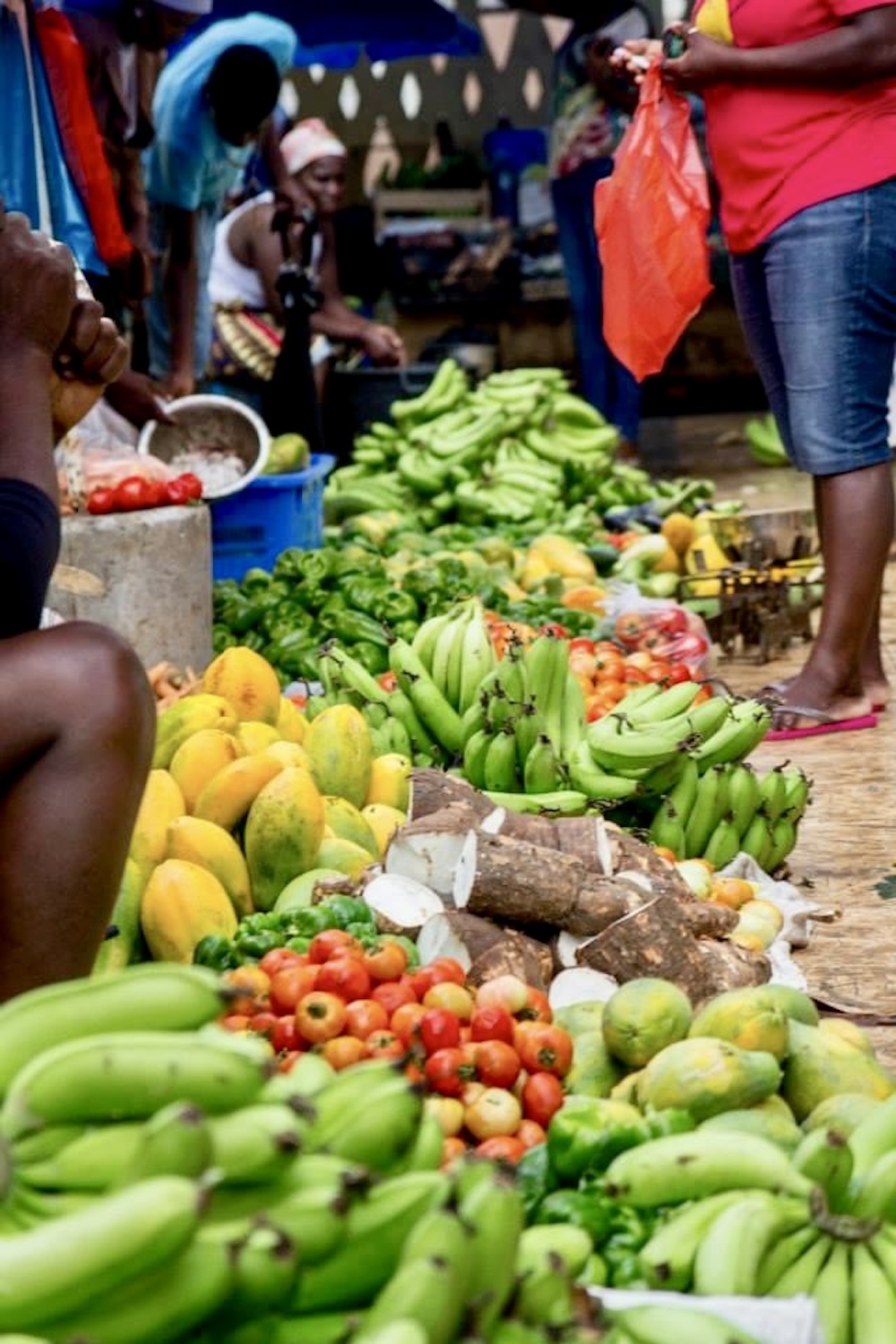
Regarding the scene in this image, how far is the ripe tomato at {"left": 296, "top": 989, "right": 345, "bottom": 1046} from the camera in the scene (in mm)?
2709

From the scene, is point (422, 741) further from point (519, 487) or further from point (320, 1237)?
point (519, 487)

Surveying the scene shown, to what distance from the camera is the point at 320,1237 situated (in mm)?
1700

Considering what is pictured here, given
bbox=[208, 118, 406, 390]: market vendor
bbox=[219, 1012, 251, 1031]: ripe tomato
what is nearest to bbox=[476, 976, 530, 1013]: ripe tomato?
bbox=[219, 1012, 251, 1031]: ripe tomato

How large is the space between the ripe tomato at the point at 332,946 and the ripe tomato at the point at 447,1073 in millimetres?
296

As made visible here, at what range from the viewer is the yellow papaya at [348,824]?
383cm

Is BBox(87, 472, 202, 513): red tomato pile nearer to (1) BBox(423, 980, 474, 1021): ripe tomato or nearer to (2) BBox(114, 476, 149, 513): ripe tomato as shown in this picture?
(2) BBox(114, 476, 149, 513): ripe tomato

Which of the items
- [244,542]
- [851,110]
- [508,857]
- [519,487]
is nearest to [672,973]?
[508,857]

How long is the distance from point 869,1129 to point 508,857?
110 centimetres

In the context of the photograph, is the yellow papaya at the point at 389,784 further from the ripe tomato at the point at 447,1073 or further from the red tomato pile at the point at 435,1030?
the ripe tomato at the point at 447,1073

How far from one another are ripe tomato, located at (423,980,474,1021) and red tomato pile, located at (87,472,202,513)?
2798 mm

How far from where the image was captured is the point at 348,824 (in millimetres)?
3844

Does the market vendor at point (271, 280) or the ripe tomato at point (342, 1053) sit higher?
the ripe tomato at point (342, 1053)

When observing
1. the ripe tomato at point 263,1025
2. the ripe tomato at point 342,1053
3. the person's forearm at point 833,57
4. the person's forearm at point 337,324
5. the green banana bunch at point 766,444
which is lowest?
the green banana bunch at point 766,444

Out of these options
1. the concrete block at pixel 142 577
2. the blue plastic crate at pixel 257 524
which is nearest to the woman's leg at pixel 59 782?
the concrete block at pixel 142 577
